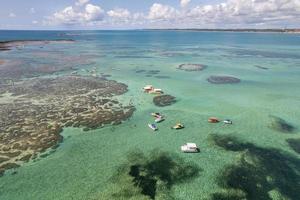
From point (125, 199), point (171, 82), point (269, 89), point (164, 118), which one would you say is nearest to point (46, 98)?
point (164, 118)

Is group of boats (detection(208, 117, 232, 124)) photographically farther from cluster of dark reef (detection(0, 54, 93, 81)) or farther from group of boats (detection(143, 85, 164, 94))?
→ cluster of dark reef (detection(0, 54, 93, 81))

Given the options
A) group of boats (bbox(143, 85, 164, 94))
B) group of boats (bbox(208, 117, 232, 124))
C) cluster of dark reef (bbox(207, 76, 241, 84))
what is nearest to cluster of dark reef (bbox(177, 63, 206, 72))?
cluster of dark reef (bbox(207, 76, 241, 84))

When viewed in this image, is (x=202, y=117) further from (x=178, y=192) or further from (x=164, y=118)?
(x=178, y=192)

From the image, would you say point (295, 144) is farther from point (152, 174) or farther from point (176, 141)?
point (152, 174)

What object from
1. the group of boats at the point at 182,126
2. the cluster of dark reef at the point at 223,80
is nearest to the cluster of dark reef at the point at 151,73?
the cluster of dark reef at the point at 223,80

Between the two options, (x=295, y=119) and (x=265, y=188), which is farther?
(x=295, y=119)
